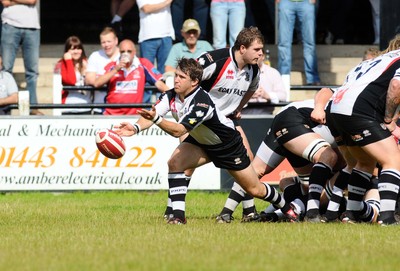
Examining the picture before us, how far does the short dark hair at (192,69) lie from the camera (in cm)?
1103

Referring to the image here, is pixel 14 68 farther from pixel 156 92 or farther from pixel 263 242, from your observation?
pixel 263 242

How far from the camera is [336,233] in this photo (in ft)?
33.8

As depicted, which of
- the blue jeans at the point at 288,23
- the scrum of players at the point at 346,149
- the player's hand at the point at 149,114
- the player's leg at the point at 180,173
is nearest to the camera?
the player's hand at the point at 149,114

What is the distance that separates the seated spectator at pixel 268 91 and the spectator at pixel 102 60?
2.15 meters

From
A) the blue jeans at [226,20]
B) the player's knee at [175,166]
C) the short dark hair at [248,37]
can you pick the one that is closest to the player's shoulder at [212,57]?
the short dark hair at [248,37]

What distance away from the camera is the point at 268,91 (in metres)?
16.4

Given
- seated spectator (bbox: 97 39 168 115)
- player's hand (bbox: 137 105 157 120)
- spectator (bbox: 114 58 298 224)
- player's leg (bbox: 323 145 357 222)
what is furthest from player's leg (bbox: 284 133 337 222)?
seated spectator (bbox: 97 39 168 115)

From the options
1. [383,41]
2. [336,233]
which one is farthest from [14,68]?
[336,233]

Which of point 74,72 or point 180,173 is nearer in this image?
point 180,173

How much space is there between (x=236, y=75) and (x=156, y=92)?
501 centimetres

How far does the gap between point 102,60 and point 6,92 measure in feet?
4.90

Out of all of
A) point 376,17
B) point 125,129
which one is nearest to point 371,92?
point 125,129

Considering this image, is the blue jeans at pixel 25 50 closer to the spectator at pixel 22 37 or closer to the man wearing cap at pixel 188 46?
the spectator at pixel 22 37

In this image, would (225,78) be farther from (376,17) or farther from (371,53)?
(376,17)
